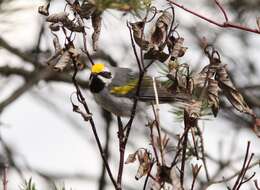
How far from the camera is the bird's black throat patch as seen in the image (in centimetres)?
475

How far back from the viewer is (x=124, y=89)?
455 centimetres

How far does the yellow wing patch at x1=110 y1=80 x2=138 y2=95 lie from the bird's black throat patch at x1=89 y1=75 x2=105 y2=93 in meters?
0.09

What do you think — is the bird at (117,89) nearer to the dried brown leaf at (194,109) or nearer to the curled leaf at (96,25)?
the curled leaf at (96,25)

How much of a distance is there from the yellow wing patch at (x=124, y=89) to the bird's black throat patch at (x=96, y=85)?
0.09 meters

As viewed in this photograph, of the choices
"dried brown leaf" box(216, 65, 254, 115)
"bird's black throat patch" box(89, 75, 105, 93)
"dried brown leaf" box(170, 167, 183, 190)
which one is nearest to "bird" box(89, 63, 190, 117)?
"bird's black throat patch" box(89, 75, 105, 93)

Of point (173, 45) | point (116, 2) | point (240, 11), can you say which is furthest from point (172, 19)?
point (240, 11)

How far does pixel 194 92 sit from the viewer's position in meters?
2.46

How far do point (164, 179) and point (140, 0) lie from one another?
565 mm

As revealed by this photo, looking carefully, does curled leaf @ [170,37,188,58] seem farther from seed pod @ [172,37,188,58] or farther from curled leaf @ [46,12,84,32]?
curled leaf @ [46,12,84,32]

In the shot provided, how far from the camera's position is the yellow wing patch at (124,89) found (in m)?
4.38

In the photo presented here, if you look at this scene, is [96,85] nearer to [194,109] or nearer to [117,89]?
[117,89]

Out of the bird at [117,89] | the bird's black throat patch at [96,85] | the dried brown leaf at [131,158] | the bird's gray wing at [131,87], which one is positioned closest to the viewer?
the dried brown leaf at [131,158]

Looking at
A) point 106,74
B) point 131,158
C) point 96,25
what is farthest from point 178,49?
point 106,74

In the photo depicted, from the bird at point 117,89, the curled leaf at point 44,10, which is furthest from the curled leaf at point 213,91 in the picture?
the bird at point 117,89
